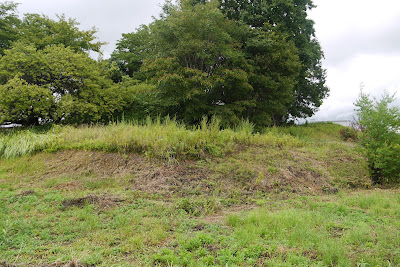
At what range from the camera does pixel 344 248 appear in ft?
9.80

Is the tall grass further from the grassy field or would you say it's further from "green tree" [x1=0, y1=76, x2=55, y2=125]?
"green tree" [x1=0, y1=76, x2=55, y2=125]

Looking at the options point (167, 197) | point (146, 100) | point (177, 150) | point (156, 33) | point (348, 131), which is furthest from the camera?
point (348, 131)

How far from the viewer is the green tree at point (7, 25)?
632 inches

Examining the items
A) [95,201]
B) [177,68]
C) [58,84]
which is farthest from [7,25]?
[95,201]

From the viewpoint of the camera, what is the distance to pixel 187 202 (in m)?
4.68

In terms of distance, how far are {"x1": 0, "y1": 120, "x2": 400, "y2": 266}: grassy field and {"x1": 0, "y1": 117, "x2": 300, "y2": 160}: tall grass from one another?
0.11ft

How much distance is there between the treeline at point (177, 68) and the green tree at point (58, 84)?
45 millimetres

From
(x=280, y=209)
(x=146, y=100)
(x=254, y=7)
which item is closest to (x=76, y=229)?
(x=280, y=209)

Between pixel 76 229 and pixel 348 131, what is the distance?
18128 mm

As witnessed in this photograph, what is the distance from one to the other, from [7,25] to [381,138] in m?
20.2

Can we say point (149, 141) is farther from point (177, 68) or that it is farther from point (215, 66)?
point (215, 66)

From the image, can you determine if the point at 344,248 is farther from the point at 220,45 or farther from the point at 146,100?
the point at 146,100

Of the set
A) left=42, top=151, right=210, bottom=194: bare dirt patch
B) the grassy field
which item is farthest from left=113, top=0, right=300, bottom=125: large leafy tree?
left=42, top=151, right=210, bottom=194: bare dirt patch

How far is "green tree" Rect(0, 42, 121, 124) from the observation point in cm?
1158
